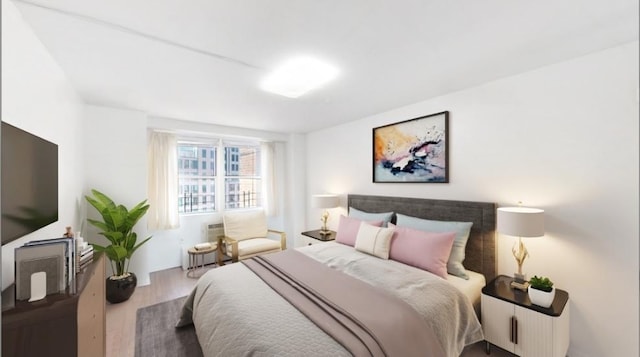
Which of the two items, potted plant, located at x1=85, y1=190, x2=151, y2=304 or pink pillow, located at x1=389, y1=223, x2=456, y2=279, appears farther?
potted plant, located at x1=85, y1=190, x2=151, y2=304

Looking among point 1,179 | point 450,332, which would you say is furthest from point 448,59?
point 1,179

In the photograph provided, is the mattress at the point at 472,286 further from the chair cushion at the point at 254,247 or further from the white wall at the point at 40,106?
the white wall at the point at 40,106

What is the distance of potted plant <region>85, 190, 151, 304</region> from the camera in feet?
9.12

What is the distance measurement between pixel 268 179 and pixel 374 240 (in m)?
2.82

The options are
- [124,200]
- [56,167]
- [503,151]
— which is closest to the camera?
[56,167]

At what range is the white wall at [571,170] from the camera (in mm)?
441

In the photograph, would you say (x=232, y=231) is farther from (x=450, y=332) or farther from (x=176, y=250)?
(x=450, y=332)

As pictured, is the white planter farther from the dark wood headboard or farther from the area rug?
the area rug

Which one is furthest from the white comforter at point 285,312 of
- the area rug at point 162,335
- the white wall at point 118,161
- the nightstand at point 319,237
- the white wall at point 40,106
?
the white wall at point 118,161

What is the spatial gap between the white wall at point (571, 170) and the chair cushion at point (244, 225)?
2.13 m

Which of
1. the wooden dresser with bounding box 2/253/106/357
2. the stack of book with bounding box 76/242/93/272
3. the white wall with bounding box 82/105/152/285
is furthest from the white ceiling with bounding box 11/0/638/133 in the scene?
the wooden dresser with bounding box 2/253/106/357

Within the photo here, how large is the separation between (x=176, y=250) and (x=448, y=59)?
14.4 ft

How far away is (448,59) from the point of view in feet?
6.29

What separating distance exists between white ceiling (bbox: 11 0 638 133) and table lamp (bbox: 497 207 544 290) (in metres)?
1.03
